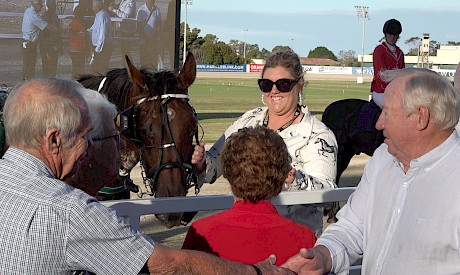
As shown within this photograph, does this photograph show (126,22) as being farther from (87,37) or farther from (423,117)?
(423,117)

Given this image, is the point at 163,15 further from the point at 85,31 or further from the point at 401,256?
the point at 401,256

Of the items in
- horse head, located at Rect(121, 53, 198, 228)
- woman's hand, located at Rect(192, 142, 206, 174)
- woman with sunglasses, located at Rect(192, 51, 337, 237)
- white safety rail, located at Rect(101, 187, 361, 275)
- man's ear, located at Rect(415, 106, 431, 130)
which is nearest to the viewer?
man's ear, located at Rect(415, 106, 431, 130)

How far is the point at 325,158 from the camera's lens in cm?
434

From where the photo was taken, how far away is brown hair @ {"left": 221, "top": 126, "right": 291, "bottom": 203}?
10.3 ft

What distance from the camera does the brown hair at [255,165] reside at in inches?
124

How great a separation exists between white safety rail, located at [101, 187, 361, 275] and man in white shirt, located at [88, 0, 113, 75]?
12856mm

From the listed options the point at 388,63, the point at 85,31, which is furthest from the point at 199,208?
the point at 85,31

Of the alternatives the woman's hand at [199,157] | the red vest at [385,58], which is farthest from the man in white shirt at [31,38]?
the woman's hand at [199,157]

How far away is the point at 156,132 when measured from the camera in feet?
17.3

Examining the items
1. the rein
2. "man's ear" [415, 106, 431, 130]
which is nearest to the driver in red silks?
the rein

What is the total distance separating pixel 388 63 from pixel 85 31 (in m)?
7.26

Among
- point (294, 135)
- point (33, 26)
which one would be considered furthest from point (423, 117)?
point (33, 26)

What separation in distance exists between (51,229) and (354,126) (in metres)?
9.67

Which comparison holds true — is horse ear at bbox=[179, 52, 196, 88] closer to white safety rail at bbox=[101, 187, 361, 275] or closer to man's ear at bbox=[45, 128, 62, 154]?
white safety rail at bbox=[101, 187, 361, 275]
